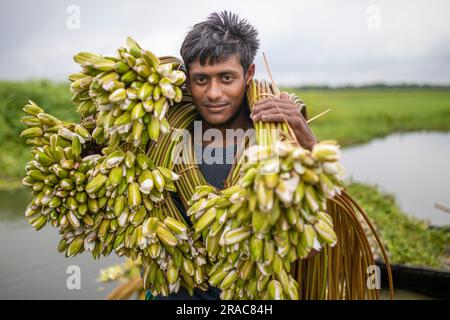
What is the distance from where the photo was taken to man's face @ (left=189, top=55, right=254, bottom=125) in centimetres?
161

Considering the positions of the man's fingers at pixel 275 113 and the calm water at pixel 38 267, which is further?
the calm water at pixel 38 267

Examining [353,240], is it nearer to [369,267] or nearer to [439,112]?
[369,267]

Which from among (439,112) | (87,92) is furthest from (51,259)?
(439,112)

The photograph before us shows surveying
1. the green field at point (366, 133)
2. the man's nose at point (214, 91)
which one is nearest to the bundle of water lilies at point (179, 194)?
the man's nose at point (214, 91)

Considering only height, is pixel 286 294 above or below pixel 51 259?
above

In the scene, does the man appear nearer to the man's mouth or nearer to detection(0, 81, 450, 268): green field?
the man's mouth

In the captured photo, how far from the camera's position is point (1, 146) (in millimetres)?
6656

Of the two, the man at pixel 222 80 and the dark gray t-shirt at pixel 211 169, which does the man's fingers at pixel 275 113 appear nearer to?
the man at pixel 222 80

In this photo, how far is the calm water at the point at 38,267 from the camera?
3531 millimetres

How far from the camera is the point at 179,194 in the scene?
168 cm

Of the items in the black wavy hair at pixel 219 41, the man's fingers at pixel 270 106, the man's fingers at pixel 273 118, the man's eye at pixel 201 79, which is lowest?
the man's fingers at pixel 273 118

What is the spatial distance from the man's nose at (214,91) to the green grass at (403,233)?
3051 mm

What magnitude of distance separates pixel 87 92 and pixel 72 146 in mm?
211

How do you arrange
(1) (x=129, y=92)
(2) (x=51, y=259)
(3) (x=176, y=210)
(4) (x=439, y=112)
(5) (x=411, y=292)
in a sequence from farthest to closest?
(4) (x=439, y=112)
(2) (x=51, y=259)
(5) (x=411, y=292)
(3) (x=176, y=210)
(1) (x=129, y=92)
